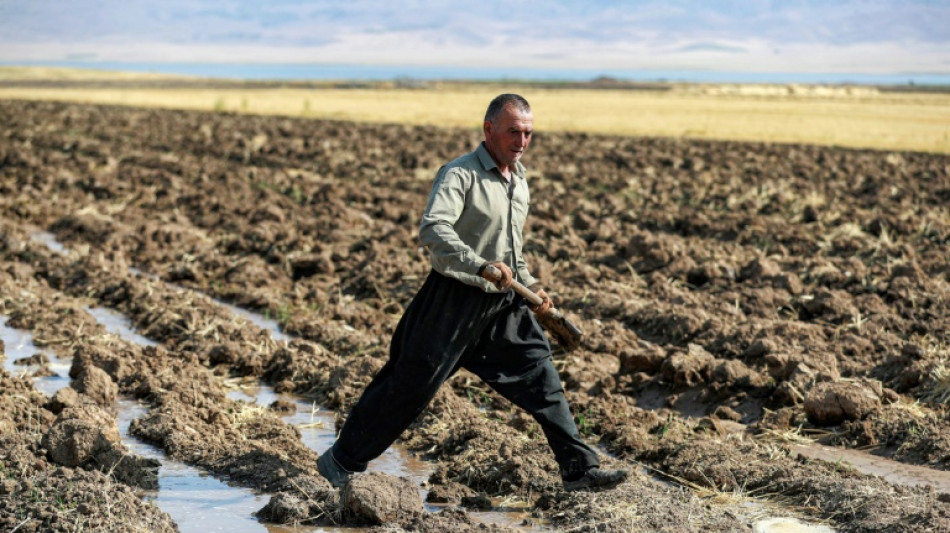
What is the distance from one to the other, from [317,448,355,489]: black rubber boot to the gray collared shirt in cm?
105

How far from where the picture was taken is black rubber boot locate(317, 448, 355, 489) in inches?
209

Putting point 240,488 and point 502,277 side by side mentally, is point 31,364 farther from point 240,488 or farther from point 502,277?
point 502,277

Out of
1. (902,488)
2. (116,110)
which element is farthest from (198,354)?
(116,110)

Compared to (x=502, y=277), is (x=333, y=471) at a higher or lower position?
lower

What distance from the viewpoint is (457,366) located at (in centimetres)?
531

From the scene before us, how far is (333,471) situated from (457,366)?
0.73 m

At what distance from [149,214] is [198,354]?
741 cm

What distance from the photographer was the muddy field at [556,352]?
5.32m

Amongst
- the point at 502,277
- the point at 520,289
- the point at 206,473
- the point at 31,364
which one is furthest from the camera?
the point at 31,364

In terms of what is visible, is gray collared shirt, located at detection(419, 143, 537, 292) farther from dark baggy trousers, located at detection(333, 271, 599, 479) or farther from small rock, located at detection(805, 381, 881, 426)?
small rock, located at detection(805, 381, 881, 426)

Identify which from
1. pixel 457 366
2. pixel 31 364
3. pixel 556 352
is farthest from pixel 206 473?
pixel 556 352

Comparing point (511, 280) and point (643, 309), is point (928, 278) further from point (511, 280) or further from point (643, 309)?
point (511, 280)

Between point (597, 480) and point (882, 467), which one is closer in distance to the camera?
point (597, 480)

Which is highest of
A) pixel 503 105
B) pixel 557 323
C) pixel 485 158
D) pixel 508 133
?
pixel 503 105
